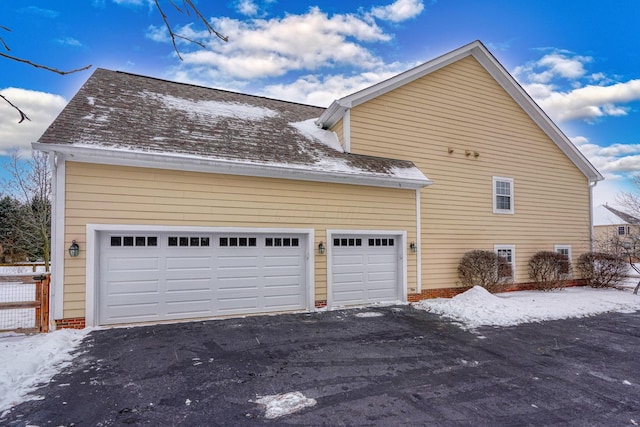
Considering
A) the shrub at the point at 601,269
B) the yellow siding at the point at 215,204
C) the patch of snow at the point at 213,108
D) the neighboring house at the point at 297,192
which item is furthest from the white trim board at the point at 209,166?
the shrub at the point at 601,269

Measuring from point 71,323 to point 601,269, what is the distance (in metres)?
16.1

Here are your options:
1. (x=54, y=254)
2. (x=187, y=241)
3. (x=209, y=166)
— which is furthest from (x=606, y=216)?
(x=54, y=254)

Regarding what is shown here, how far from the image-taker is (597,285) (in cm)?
1286

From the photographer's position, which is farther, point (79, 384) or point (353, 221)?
point (353, 221)

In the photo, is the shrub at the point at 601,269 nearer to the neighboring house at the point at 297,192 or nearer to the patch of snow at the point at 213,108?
the neighboring house at the point at 297,192

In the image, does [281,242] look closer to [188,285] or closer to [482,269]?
[188,285]

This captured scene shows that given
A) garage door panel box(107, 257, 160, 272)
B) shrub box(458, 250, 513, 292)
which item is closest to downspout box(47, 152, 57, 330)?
garage door panel box(107, 257, 160, 272)

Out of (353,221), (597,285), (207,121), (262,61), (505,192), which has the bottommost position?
(597,285)

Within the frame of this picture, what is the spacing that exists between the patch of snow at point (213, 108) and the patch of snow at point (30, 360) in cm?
613

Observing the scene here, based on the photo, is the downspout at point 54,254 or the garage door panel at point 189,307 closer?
the downspout at point 54,254

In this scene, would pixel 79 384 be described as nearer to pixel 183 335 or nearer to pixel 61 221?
pixel 183 335

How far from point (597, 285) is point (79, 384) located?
1571cm

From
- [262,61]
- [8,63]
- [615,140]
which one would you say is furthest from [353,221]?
[615,140]

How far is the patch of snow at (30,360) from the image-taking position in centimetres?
413
